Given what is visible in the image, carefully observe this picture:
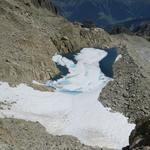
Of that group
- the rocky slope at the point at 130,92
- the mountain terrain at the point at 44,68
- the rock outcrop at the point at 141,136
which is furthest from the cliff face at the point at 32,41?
the rock outcrop at the point at 141,136

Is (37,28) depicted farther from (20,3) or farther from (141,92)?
(141,92)

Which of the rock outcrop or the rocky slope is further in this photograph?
the rocky slope

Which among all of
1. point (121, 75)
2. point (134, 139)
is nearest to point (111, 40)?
point (121, 75)

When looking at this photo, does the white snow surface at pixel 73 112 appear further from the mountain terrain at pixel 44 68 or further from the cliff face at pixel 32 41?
the cliff face at pixel 32 41

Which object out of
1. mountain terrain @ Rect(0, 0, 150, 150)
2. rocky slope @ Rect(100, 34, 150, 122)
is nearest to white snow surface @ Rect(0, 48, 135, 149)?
rocky slope @ Rect(100, 34, 150, 122)

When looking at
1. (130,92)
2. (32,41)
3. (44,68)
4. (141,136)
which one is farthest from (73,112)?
(32,41)

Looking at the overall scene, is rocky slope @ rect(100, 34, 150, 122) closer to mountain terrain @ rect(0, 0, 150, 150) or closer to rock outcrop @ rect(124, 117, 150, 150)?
mountain terrain @ rect(0, 0, 150, 150)
